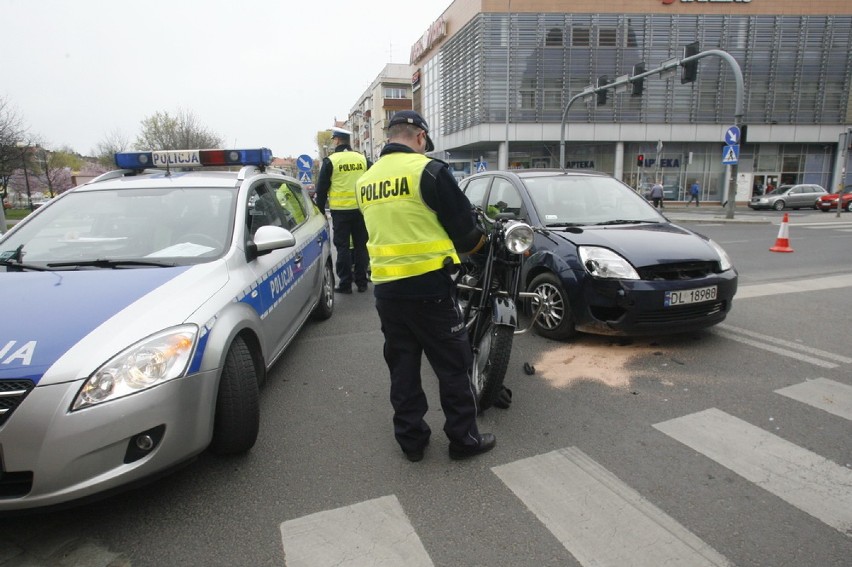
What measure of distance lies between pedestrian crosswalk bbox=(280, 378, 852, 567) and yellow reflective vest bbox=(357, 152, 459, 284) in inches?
45.2

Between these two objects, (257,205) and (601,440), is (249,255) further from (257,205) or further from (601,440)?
(601,440)

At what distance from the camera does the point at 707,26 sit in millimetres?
33844

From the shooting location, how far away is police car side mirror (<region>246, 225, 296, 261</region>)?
3.28 metres

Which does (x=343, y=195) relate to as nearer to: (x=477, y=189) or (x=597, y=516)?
(x=477, y=189)

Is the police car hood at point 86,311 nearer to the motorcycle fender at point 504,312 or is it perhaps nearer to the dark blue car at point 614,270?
the motorcycle fender at point 504,312

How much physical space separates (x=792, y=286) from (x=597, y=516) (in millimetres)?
6457

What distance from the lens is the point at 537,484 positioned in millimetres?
2578

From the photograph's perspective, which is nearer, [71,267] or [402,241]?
[402,241]

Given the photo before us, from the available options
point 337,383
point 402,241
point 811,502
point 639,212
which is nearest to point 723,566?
point 811,502

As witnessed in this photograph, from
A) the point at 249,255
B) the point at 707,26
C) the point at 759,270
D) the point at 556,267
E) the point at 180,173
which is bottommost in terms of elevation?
the point at 759,270

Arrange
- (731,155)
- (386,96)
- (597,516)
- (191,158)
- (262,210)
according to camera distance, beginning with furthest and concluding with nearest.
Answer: (386,96) → (731,155) → (191,158) → (262,210) → (597,516)

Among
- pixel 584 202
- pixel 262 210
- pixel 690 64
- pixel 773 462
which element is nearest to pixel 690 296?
pixel 584 202

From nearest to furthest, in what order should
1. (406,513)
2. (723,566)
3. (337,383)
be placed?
(723,566) < (406,513) < (337,383)

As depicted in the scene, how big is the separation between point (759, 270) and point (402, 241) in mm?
8106
